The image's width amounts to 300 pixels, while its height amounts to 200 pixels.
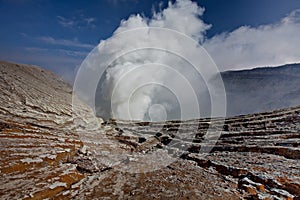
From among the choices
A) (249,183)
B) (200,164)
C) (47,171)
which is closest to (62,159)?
(47,171)

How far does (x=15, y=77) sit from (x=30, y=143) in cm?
4849

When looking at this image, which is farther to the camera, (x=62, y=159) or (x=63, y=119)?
(x=63, y=119)

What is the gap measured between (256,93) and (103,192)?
14815 centimetres

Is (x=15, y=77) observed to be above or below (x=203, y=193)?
above

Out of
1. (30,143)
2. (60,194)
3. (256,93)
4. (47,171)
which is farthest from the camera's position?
(256,93)

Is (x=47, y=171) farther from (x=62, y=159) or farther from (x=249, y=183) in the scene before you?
(x=249, y=183)

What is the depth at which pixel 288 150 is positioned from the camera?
25.7 metres

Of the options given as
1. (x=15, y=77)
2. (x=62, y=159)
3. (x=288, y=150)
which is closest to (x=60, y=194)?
(x=62, y=159)

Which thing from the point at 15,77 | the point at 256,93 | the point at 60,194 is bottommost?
the point at 60,194

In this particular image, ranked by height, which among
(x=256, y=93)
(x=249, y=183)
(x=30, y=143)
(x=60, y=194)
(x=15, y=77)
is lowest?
(x=60, y=194)

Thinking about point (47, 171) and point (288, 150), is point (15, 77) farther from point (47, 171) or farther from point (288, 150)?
point (288, 150)

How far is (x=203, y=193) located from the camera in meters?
14.4

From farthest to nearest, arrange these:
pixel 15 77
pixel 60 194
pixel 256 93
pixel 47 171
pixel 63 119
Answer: pixel 256 93, pixel 15 77, pixel 63 119, pixel 47 171, pixel 60 194

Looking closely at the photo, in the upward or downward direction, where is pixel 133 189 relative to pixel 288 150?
downward
